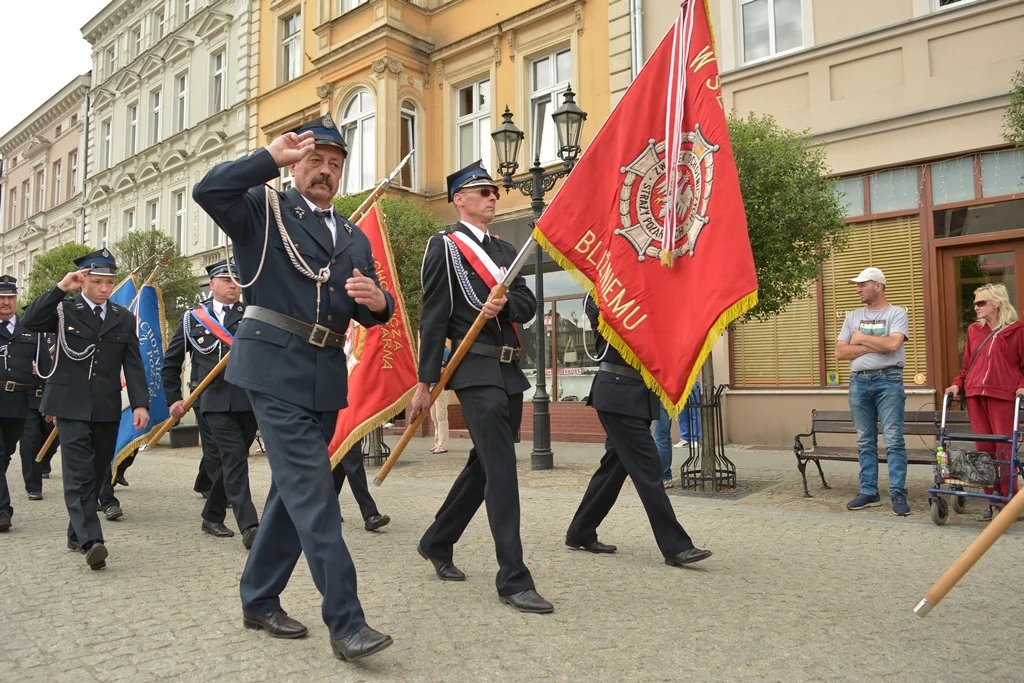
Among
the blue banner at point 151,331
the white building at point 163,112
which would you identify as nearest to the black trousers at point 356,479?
the blue banner at point 151,331

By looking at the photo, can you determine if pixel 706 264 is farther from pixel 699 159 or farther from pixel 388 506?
pixel 388 506

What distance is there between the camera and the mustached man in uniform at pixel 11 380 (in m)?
7.02

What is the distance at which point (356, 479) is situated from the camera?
646 cm

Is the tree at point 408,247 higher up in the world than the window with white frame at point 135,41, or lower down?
lower down

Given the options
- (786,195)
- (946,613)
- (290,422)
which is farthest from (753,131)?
(290,422)

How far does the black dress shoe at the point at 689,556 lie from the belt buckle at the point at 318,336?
8.17ft

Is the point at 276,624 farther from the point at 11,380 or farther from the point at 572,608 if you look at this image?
the point at 11,380

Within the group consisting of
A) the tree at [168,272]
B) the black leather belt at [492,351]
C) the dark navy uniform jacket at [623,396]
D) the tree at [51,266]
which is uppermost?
the tree at [51,266]

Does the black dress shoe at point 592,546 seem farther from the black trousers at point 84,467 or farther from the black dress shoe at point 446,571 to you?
the black trousers at point 84,467

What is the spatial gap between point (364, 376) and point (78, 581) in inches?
105

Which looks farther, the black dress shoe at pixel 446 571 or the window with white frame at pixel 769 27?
the window with white frame at pixel 769 27

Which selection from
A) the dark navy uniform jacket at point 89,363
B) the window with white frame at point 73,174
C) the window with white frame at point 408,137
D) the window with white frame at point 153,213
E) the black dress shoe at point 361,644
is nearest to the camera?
the black dress shoe at point 361,644

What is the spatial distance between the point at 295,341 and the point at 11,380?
16.7ft

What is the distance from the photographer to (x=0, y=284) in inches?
311
